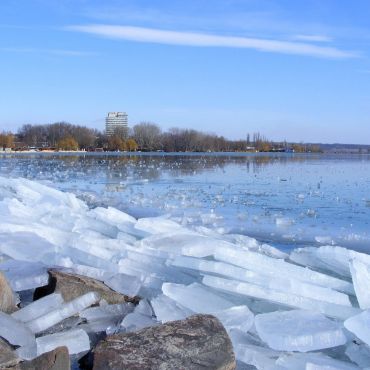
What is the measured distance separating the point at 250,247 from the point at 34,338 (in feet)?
10.7

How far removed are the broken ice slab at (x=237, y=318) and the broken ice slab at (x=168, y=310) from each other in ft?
0.78

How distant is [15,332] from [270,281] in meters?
1.80

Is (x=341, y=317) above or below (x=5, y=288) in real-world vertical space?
below

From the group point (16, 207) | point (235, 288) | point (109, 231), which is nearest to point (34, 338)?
point (235, 288)

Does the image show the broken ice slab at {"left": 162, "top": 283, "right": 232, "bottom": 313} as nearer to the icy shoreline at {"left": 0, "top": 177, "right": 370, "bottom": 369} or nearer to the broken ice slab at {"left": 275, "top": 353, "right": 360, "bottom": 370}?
the icy shoreline at {"left": 0, "top": 177, "right": 370, "bottom": 369}

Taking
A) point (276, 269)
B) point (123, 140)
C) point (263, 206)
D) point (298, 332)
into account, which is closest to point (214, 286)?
point (276, 269)

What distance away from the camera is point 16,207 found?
6871 millimetres

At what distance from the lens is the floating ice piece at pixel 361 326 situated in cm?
298

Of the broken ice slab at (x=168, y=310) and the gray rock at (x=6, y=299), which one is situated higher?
the gray rock at (x=6, y=299)

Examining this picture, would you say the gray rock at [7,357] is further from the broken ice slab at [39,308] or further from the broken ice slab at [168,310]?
the broken ice slab at [168,310]

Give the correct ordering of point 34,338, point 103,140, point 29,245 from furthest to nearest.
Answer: point 103,140, point 29,245, point 34,338

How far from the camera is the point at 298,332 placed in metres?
3.09

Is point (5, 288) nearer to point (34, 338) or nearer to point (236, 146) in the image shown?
point (34, 338)

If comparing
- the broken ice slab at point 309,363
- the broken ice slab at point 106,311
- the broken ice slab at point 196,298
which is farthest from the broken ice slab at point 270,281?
the broken ice slab at point 309,363
